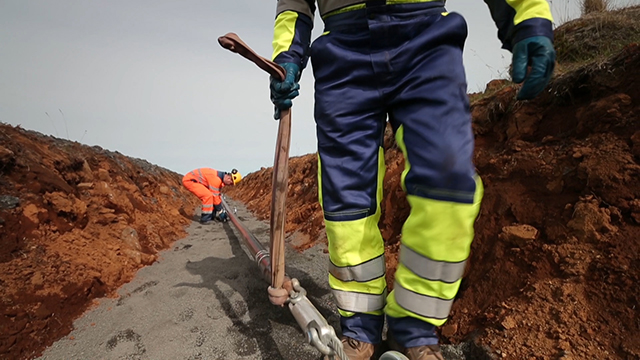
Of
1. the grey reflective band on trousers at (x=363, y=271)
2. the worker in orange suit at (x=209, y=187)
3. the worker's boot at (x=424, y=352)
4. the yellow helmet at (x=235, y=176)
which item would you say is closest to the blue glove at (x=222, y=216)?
the worker in orange suit at (x=209, y=187)

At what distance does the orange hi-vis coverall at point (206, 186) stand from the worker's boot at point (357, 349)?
255 inches

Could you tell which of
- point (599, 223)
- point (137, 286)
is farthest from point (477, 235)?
point (137, 286)

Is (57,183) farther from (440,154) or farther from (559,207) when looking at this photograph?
(559,207)

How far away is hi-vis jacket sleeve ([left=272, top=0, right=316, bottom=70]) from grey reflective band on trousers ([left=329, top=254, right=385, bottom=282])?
1029mm

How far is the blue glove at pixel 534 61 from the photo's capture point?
0.96 metres

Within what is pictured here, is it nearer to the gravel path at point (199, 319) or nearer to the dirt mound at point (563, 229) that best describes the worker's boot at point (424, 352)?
the dirt mound at point (563, 229)

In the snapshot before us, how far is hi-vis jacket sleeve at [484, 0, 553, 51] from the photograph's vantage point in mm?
955

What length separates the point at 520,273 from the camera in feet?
4.68

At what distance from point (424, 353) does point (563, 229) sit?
1015mm

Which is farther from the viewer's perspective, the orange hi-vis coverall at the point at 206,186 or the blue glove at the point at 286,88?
the orange hi-vis coverall at the point at 206,186

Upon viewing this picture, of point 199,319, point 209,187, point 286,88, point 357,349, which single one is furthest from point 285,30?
point 209,187

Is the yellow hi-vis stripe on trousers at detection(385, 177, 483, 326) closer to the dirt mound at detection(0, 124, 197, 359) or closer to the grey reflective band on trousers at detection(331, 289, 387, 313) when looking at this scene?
the grey reflective band on trousers at detection(331, 289, 387, 313)

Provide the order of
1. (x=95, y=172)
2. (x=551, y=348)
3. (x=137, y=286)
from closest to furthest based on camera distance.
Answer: (x=551, y=348)
(x=137, y=286)
(x=95, y=172)

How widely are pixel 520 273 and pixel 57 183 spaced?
14.3 feet
